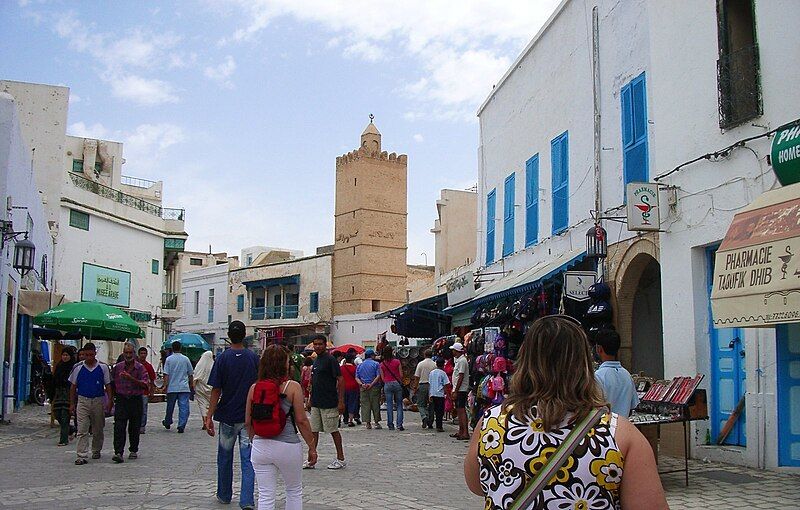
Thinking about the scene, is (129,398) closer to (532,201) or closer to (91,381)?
(91,381)

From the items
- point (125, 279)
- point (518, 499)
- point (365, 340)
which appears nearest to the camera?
point (518, 499)

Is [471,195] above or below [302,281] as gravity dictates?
above

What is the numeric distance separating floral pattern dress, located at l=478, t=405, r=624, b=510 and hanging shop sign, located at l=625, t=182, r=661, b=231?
26.6 ft

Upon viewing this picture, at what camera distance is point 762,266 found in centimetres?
722

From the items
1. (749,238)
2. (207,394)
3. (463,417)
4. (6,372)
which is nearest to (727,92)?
(749,238)

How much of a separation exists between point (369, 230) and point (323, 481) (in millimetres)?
38363

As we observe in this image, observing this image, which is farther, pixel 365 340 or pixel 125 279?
pixel 365 340

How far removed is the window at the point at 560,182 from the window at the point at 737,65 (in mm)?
5166

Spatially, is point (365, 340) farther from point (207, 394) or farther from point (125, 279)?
point (207, 394)

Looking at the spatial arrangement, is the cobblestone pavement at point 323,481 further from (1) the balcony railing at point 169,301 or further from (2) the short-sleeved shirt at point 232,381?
(1) the balcony railing at point 169,301

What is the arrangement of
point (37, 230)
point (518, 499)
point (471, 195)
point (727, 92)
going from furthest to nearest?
point (471, 195) → point (37, 230) → point (727, 92) → point (518, 499)

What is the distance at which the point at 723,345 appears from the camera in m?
9.43

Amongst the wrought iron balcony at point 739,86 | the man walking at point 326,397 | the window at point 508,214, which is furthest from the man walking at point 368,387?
the wrought iron balcony at point 739,86

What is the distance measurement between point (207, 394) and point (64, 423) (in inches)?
100
